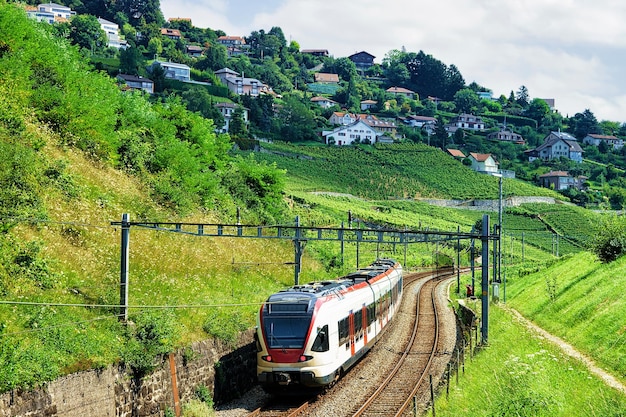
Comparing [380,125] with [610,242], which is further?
[380,125]

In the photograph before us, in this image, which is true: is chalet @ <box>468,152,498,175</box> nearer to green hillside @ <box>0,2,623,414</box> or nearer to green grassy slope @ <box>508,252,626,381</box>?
green hillside @ <box>0,2,623,414</box>

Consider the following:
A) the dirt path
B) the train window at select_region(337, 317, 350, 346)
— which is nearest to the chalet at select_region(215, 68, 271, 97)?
the dirt path

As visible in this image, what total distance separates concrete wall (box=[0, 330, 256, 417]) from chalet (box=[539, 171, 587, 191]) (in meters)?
130

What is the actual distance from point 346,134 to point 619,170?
67.6 m

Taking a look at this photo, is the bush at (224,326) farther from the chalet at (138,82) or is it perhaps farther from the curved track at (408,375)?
the chalet at (138,82)

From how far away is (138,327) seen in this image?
65.7 feet

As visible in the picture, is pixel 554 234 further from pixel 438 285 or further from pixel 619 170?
Result: pixel 619 170

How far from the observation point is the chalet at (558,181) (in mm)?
145125

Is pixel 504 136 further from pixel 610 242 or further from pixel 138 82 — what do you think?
pixel 610 242

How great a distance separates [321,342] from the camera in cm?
2150

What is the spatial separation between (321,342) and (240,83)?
17113 centimetres

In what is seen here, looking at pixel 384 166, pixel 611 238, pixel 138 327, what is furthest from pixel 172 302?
pixel 384 166

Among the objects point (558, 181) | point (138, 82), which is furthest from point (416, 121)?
point (138, 82)

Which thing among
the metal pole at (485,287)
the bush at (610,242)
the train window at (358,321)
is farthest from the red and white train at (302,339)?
the bush at (610,242)
